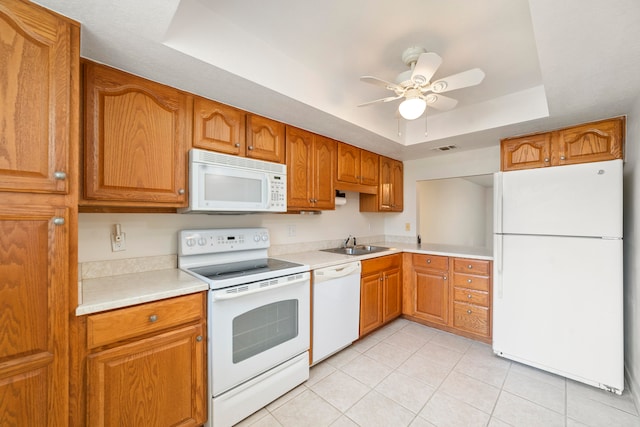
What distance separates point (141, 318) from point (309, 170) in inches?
66.7

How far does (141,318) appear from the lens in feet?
4.31

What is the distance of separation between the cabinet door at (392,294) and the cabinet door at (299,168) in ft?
4.20

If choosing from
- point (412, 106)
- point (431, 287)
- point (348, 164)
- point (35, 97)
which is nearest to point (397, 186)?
point (348, 164)

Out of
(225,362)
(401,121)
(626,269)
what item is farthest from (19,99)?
(626,269)

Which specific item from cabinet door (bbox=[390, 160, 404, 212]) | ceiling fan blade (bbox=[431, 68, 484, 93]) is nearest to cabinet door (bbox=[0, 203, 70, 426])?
ceiling fan blade (bbox=[431, 68, 484, 93])

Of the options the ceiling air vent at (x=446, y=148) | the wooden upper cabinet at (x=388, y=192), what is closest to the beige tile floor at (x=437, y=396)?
the wooden upper cabinet at (x=388, y=192)

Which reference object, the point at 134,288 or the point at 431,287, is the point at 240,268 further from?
the point at 431,287

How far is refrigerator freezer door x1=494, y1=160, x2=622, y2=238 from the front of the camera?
1911 millimetres

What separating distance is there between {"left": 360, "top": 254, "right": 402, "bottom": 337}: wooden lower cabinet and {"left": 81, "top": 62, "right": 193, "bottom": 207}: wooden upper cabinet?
1.86 metres

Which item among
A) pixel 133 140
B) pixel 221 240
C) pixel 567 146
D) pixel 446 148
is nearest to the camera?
pixel 133 140

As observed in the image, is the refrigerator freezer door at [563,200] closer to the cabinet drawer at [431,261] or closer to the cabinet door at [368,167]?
the cabinet drawer at [431,261]

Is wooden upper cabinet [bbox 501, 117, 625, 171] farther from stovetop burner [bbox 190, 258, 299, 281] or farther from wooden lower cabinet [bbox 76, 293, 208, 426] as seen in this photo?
wooden lower cabinet [bbox 76, 293, 208, 426]

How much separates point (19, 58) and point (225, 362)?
1719 millimetres

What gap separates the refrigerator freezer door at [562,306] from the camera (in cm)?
190
